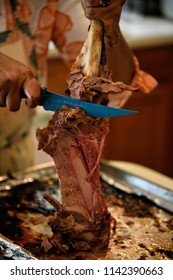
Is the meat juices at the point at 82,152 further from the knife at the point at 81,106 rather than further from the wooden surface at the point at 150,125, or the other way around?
the wooden surface at the point at 150,125

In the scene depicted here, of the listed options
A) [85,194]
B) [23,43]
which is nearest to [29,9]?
[23,43]

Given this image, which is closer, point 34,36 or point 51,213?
point 51,213

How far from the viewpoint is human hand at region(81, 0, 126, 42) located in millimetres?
1032

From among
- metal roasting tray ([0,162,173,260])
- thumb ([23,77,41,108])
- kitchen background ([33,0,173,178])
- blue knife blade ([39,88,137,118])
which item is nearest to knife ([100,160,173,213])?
metal roasting tray ([0,162,173,260])

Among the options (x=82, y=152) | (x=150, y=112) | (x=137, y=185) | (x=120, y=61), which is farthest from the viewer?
(x=150, y=112)

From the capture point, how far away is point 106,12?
105 cm

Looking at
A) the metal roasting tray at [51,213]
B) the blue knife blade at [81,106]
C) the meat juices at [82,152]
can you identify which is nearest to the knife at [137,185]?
the metal roasting tray at [51,213]

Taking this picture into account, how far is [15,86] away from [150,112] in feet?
5.86

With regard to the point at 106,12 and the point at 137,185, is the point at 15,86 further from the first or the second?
the point at 137,185

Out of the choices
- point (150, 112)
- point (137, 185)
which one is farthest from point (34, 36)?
point (150, 112)

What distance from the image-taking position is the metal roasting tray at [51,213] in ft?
3.73

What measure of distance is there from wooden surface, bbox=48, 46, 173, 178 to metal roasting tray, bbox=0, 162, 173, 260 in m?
1.19

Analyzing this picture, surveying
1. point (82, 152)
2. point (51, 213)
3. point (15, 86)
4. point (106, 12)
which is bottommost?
point (51, 213)

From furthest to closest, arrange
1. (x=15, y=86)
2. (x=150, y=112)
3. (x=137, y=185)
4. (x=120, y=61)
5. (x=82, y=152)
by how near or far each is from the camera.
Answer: (x=150, y=112) → (x=137, y=185) → (x=120, y=61) → (x=82, y=152) → (x=15, y=86)
